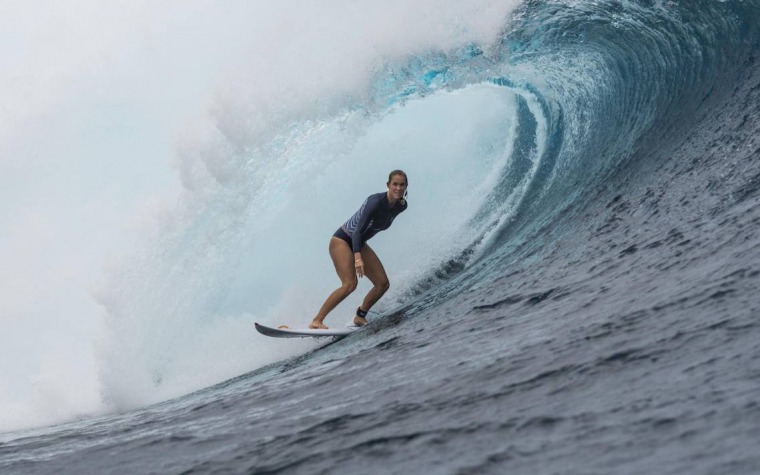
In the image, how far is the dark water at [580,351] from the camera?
226 cm

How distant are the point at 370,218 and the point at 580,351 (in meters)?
4.06

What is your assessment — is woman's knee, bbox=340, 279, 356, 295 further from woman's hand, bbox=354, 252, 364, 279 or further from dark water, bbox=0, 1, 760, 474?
dark water, bbox=0, 1, 760, 474

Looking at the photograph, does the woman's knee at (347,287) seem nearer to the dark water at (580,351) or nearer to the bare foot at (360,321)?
the bare foot at (360,321)

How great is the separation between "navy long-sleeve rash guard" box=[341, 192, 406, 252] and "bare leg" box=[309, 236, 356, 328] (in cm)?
11

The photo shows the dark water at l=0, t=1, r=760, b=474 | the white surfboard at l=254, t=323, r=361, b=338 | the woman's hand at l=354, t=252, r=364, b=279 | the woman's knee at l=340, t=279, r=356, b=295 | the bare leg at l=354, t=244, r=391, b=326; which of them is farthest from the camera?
the bare leg at l=354, t=244, r=391, b=326

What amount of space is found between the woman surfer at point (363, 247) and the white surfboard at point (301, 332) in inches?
4.3

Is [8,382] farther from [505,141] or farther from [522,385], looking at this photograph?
[522,385]

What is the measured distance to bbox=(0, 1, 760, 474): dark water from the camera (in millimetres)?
2260

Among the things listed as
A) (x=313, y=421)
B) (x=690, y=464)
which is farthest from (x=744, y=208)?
(x=690, y=464)

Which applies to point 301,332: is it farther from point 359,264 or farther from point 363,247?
point 363,247

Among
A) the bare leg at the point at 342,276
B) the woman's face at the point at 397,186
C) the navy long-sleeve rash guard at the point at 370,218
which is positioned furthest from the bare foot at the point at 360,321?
the woman's face at the point at 397,186

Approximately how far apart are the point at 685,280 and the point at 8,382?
1630 cm

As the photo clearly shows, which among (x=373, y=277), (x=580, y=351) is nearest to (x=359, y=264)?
(x=373, y=277)

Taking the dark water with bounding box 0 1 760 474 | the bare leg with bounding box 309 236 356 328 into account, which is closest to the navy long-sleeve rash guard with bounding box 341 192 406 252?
the bare leg with bounding box 309 236 356 328
